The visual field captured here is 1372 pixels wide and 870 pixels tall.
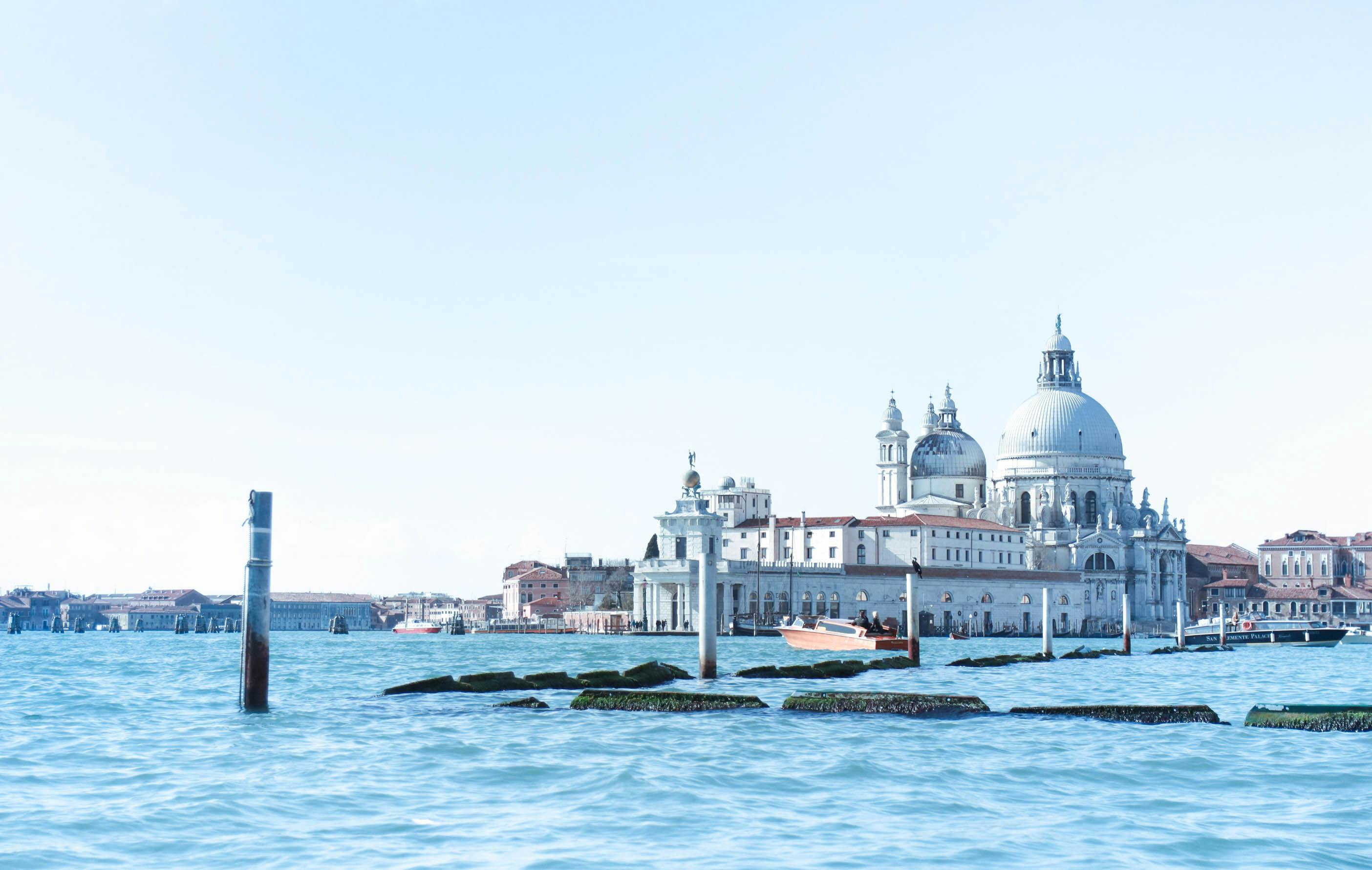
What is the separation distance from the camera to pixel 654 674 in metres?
32.0

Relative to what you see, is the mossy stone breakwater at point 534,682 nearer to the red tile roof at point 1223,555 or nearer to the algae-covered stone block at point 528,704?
the algae-covered stone block at point 528,704

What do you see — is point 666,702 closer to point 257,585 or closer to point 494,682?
point 494,682

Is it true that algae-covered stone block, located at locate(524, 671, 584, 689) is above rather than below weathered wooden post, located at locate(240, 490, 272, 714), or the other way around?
below

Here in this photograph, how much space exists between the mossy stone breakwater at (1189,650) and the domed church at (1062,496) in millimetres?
45877

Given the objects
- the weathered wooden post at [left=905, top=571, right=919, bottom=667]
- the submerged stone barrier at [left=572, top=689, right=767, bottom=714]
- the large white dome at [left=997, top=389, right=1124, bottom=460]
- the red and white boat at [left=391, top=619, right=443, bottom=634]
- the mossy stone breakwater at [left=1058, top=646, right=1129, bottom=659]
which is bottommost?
the red and white boat at [left=391, top=619, right=443, bottom=634]

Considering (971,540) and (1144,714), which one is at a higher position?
(971,540)

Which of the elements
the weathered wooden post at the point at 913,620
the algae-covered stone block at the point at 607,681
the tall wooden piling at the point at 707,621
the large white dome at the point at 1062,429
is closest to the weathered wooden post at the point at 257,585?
the algae-covered stone block at the point at 607,681

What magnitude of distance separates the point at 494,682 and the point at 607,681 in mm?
2154

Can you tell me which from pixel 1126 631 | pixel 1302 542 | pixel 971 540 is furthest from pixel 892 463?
pixel 1126 631

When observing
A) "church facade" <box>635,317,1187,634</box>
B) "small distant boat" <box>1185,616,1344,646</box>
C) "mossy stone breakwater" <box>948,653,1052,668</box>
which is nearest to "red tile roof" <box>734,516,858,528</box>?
"church facade" <box>635,317,1187,634</box>

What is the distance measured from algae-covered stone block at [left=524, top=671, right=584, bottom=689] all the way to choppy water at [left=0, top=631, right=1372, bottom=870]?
0.80 metres

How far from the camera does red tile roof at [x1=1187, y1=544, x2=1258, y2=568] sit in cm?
13650

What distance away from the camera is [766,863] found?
47.0ft

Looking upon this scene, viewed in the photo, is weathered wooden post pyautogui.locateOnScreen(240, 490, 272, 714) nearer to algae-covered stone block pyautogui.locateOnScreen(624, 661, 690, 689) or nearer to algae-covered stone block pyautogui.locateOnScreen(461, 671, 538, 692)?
algae-covered stone block pyautogui.locateOnScreen(461, 671, 538, 692)
